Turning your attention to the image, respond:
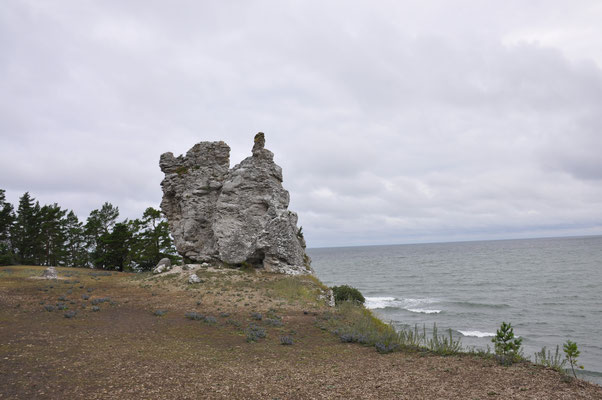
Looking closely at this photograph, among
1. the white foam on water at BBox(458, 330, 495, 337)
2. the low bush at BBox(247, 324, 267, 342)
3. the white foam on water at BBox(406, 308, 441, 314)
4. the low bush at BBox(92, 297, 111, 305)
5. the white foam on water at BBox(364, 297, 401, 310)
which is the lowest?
the white foam on water at BBox(364, 297, 401, 310)

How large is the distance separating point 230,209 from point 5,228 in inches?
1509

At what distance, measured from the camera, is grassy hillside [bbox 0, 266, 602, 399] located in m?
9.10

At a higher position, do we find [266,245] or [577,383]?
[266,245]

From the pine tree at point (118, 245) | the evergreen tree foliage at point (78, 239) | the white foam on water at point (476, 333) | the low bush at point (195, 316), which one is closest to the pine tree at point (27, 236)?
the evergreen tree foliage at point (78, 239)

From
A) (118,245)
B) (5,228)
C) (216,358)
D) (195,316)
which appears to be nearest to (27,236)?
(5,228)

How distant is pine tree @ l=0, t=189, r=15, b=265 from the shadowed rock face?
1017 inches

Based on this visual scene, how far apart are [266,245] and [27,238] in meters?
40.9

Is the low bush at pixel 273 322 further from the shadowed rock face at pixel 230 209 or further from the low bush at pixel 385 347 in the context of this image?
the shadowed rock face at pixel 230 209

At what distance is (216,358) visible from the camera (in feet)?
39.2

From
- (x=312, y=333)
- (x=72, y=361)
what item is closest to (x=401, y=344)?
(x=312, y=333)

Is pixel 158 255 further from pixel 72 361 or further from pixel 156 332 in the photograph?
pixel 72 361

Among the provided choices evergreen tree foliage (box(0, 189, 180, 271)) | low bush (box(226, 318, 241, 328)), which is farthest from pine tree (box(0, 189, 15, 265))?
low bush (box(226, 318, 241, 328))

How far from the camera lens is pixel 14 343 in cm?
1208

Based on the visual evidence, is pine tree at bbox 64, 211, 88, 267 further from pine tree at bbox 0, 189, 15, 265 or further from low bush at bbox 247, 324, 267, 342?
low bush at bbox 247, 324, 267, 342
